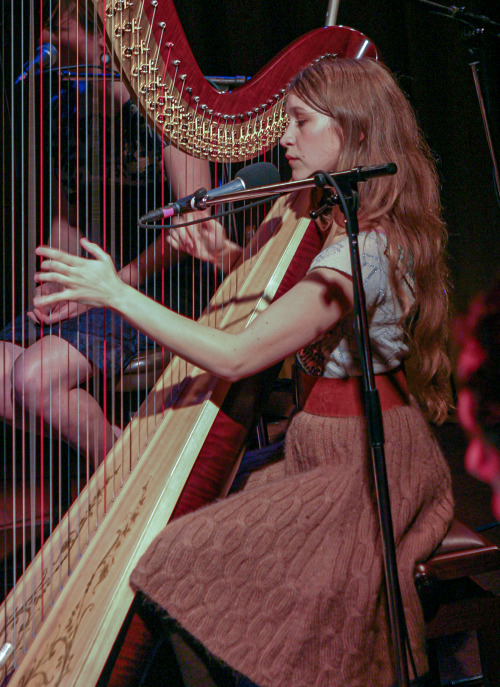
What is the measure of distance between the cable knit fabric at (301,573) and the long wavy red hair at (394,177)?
0.26 metres

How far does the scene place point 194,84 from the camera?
1288 mm

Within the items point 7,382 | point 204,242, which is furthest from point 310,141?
point 7,382

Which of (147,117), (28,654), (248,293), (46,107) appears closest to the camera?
(28,654)

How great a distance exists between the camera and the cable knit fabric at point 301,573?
3.08 ft

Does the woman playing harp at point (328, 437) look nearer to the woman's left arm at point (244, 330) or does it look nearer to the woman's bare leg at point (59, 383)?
the woman's left arm at point (244, 330)

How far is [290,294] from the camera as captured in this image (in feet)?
3.52

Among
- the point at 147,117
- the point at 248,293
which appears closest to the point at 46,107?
the point at 147,117

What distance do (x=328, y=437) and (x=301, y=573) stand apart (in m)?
0.24

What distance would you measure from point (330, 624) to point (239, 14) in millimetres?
2363

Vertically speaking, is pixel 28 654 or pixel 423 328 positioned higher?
pixel 423 328

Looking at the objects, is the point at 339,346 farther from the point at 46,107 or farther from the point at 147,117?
the point at 46,107

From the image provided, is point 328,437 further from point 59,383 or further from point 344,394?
point 59,383

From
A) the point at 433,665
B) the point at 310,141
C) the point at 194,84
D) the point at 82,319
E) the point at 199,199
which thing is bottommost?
the point at 433,665

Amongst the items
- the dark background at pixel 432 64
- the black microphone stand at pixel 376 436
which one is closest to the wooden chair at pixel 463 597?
the black microphone stand at pixel 376 436
